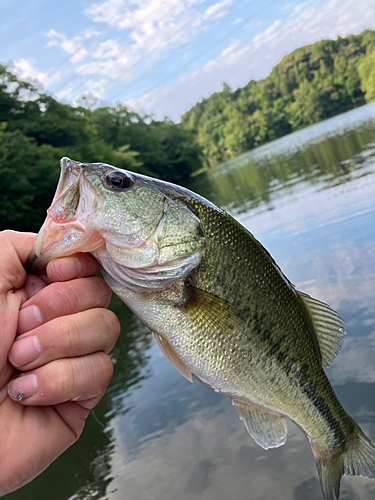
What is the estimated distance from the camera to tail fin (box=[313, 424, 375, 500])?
2.35 m

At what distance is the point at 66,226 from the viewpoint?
1775mm

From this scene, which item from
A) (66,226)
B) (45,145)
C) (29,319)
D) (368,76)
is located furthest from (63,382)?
(368,76)

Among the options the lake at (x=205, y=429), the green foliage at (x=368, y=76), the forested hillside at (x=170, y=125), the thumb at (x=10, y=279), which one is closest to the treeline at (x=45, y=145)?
the forested hillside at (x=170, y=125)

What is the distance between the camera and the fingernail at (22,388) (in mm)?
1608

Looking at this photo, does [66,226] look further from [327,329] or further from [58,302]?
[327,329]

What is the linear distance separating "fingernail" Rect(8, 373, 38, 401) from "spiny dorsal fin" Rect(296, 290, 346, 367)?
1.61 metres

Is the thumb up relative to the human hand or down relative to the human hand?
up

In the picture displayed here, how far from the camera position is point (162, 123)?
259 feet

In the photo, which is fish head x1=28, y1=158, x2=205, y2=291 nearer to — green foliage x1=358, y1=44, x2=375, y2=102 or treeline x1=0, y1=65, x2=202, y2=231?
treeline x1=0, y1=65, x2=202, y2=231

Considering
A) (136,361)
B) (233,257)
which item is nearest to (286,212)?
(136,361)

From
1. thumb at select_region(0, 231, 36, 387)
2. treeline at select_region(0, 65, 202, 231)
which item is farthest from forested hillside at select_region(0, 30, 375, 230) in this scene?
thumb at select_region(0, 231, 36, 387)

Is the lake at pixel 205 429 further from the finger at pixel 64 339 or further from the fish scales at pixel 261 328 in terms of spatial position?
the finger at pixel 64 339

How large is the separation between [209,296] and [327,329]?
2.99 feet

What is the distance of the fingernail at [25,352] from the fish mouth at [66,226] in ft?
1.28
